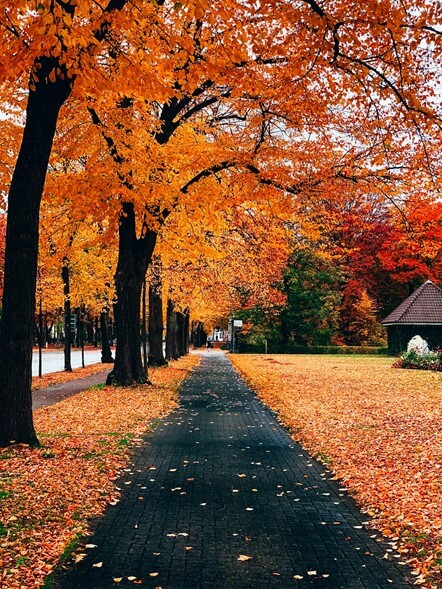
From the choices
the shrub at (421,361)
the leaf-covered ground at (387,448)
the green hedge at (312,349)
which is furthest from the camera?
the green hedge at (312,349)

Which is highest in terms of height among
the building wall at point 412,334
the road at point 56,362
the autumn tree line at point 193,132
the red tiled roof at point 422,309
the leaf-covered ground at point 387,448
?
the autumn tree line at point 193,132

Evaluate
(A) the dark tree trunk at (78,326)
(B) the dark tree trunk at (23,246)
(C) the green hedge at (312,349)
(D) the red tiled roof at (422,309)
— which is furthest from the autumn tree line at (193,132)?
(C) the green hedge at (312,349)

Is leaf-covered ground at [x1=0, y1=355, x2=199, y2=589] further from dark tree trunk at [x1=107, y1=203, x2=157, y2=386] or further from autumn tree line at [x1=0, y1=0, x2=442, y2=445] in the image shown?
dark tree trunk at [x1=107, y1=203, x2=157, y2=386]

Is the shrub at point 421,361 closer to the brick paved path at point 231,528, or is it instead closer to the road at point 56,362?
the road at point 56,362

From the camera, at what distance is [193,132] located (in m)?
20.0

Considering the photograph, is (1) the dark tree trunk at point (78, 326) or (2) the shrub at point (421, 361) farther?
(1) the dark tree trunk at point (78, 326)

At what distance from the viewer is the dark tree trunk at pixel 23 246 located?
8984mm

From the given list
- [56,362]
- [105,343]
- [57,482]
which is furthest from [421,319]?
[57,482]

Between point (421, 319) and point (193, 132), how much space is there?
2777cm

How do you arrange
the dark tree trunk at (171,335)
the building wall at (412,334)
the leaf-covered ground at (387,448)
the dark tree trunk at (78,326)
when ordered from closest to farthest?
the leaf-covered ground at (387,448)
the dark tree trunk at (171,335)
the building wall at (412,334)
the dark tree trunk at (78,326)

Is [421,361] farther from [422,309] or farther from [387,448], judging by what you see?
[387,448]

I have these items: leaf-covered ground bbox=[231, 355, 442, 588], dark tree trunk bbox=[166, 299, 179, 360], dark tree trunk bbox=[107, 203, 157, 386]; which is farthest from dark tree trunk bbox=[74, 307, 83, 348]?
leaf-covered ground bbox=[231, 355, 442, 588]

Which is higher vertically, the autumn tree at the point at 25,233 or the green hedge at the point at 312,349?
the autumn tree at the point at 25,233

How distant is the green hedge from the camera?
196 ft
